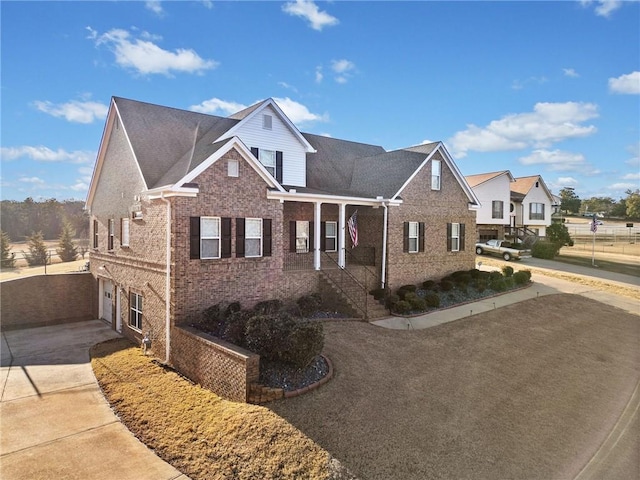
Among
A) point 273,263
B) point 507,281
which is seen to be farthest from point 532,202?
point 273,263

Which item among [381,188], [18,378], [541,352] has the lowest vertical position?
[18,378]

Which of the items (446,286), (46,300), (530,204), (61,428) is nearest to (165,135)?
(46,300)

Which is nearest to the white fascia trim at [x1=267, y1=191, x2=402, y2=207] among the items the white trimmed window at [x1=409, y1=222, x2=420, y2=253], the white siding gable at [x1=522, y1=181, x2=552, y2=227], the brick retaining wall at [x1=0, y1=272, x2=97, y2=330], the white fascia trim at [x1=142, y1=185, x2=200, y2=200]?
the white trimmed window at [x1=409, y1=222, x2=420, y2=253]

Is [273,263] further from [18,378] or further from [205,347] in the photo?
[18,378]

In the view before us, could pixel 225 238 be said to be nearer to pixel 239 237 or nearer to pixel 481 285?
pixel 239 237

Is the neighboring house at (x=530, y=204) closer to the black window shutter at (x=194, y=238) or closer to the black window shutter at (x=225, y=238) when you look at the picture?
the black window shutter at (x=225, y=238)

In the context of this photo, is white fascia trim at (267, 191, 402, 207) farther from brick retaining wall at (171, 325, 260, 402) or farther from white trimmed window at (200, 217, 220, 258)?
brick retaining wall at (171, 325, 260, 402)
